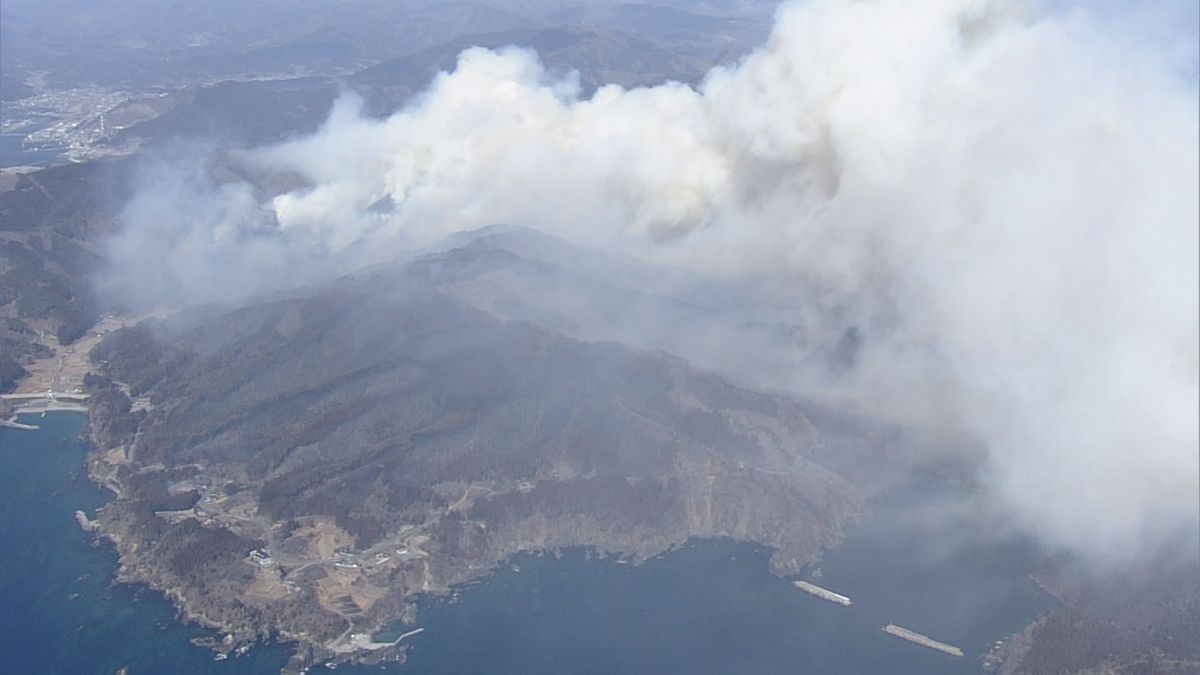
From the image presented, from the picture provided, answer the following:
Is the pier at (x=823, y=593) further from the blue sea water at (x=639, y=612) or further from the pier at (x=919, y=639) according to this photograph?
the pier at (x=919, y=639)

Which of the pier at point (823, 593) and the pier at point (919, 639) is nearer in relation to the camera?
the pier at point (919, 639)

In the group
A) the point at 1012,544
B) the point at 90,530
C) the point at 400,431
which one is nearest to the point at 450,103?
the point at 400,431

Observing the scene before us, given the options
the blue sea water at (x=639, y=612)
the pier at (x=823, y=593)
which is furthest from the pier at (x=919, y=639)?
the pier at (x=823, y=593)

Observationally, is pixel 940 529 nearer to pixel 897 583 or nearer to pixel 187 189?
pixel 897 583

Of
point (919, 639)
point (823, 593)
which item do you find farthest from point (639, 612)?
point (919, 639)

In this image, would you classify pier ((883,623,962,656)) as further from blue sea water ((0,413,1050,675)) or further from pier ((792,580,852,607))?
pier ((792,580,852,607))
